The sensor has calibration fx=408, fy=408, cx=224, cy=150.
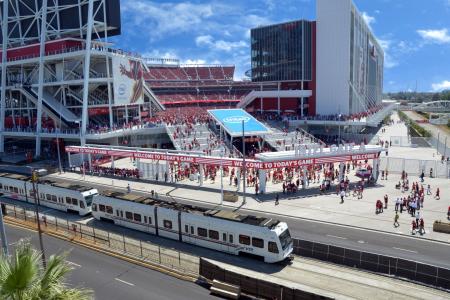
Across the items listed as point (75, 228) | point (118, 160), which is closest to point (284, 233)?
point (75, 228)

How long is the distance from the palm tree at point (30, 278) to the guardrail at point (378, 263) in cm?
1586

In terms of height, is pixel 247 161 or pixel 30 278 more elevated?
pixel 30 278

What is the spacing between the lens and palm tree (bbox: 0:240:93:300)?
676cm

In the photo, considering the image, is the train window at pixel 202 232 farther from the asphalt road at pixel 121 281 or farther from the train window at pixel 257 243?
the asphalt road at pixel 121 281

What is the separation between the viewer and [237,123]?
62.0 metres

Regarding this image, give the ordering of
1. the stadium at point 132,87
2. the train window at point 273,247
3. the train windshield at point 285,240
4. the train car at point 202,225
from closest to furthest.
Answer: the train window at point 273,247, the train windshield at point 285,240, the train car at point 202,225, the stadium at point 132,87

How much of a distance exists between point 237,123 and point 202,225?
3975 cm

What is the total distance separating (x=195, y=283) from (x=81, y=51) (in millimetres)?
48223

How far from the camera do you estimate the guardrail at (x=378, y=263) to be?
18.1m

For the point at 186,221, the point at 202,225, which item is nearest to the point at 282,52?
the point at 186,221

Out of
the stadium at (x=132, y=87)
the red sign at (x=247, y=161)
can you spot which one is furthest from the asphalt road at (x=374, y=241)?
the stadium at (x=132, y=87)

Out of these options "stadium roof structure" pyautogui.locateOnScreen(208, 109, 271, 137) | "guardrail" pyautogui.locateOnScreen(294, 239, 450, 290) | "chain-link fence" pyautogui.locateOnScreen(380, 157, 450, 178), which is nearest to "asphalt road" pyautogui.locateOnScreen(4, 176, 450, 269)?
"guardrail" pyautogui.locateOnScreen(294, 239, 450, 290)

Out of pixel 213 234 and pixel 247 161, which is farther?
pixel 247 161

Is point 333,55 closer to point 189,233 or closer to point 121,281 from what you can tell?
point 189,233
